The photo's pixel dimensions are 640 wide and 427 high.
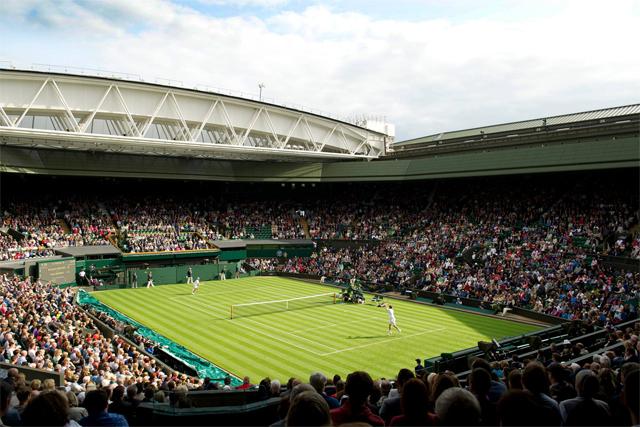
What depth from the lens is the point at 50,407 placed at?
3.57 metres

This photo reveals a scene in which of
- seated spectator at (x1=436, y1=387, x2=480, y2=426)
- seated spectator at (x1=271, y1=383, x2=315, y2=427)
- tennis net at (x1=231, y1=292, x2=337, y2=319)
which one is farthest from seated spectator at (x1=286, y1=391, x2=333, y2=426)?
tennis net at (x1=231, y1=292, x2=337, y2=319)

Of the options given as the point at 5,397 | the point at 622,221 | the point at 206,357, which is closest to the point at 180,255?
the point at 206,357

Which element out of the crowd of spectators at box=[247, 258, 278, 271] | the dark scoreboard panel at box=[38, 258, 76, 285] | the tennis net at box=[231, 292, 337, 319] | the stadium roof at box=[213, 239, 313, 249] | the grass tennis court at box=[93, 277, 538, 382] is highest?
the stadium roof at box=[213, 239, 313, 249]

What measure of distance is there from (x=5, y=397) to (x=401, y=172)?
4537 centimetres

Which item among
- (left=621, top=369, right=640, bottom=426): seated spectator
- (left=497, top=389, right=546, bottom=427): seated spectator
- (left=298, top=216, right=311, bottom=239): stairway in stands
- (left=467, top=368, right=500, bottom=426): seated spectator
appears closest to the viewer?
(left=497, top=389, right=546, bottom=427): seated spectator

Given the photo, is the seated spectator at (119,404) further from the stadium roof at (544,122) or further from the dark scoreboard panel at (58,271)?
the stadium roof at (544,122)

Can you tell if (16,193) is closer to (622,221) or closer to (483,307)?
(483,307)

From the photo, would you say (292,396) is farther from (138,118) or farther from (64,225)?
(64,225)

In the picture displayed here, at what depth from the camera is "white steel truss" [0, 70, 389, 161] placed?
3056cm

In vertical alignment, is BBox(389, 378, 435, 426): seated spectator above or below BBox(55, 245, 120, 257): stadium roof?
above

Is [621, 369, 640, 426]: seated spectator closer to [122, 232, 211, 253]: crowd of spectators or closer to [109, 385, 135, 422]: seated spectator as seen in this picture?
[109, 385, 135, 422]: seated spectator

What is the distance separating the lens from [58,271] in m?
33.6

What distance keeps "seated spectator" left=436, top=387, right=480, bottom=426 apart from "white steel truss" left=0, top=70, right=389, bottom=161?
1268 inches

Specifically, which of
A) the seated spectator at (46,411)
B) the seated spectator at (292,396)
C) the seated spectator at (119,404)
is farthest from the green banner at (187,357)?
the seated spectator at (46,411)
